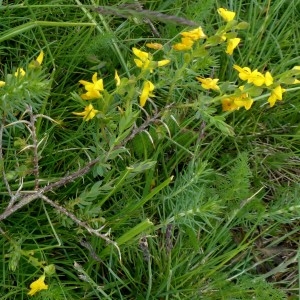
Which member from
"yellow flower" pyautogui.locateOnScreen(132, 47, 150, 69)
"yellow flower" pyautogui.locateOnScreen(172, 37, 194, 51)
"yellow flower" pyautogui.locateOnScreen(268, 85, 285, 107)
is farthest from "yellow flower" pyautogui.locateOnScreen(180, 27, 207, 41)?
"yellow flower" pyautogui.locateOnScreen(268, 85, 285, 107)

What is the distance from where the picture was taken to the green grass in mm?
1488

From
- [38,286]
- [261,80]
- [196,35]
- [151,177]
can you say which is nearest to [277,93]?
[261,80]

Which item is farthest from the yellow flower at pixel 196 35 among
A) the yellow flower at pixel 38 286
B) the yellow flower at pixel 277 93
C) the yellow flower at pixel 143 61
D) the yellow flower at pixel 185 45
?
the yellow flower at pixel 38 286

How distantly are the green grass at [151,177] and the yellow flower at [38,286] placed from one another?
3 cm

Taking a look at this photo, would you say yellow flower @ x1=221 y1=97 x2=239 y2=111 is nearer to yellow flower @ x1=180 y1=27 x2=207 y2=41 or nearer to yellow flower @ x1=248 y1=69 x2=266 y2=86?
yellow flower @ x1=248 y1=69 x2=266 y2=86

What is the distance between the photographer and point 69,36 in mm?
1664

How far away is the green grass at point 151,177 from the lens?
1.49 m

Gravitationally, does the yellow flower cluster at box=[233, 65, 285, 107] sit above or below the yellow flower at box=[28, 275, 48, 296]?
above

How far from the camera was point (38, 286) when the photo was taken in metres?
1.39

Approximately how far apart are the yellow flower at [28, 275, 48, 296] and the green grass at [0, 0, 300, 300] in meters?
0.03

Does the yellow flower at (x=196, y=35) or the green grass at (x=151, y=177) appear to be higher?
the yellow flower at (x=196, y=35)

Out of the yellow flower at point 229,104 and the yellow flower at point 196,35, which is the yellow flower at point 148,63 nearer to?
the yellow flower at point 196,35

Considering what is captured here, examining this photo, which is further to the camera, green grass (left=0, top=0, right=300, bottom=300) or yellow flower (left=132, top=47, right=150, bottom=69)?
green grass (left=0, top=0, right=300, bottom=300)

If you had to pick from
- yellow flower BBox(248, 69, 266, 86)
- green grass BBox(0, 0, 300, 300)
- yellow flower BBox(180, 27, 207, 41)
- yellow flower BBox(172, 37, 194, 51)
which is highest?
yellow flower BBox(180, 27, 207, 41)
